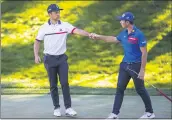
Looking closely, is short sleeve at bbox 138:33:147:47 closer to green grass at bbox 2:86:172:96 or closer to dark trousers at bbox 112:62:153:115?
dark trousers at bbox 112:62:153:115

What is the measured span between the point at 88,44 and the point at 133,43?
6.07 m

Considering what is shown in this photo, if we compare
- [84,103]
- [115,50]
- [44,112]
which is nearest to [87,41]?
[115,50]

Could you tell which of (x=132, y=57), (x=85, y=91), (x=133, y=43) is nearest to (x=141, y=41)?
(x=133, y=43)

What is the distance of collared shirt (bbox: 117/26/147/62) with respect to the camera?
7.13 metres

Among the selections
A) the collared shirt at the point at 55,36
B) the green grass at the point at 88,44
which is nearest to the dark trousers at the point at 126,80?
the collared shirt at the point at 55,36

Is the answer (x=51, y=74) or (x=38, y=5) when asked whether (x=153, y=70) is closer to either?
(x=51, y=74)

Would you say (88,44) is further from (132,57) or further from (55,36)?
(132,57)

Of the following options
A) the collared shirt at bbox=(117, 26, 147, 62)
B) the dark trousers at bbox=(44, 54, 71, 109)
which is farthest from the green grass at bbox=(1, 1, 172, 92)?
the collared shirt at bbox=(117, 26, 147, 62)

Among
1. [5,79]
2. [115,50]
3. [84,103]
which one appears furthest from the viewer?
[115,50]

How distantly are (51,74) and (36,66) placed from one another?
4300 millimetres

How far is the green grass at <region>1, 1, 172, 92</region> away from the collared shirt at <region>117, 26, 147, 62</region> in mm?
2981

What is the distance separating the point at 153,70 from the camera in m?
11.6

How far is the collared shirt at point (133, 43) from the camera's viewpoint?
23.4 ft

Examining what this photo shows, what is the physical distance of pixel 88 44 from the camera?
1323 cm
